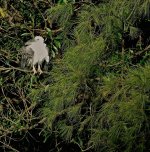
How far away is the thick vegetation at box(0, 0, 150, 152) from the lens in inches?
68.3

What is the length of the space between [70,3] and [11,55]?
15.2 inches

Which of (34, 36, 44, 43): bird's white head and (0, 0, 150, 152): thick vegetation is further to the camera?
(34, 36, 44, 43): bird's white head

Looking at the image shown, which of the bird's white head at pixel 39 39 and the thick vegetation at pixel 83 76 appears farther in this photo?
the bird's white head at pixel 39 39

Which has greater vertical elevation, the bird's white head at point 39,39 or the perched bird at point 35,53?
the bird's white head at point 39,39

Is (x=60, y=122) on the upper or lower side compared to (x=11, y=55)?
lower

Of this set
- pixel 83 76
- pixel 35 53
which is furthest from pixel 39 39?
pixel 83 76

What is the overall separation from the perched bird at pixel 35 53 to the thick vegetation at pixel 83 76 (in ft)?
0.11

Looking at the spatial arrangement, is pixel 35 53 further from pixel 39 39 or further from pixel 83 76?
pixel 83 76

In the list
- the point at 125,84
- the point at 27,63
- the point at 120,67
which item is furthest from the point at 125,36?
the point at 27,63

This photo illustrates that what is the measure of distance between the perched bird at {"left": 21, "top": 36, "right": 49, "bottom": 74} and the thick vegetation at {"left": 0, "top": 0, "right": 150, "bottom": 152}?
3 cm

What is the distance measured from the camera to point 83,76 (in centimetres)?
180

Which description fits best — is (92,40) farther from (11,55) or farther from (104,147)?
(11,55)

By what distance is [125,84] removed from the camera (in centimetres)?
176

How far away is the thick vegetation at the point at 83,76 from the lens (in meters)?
1.73
